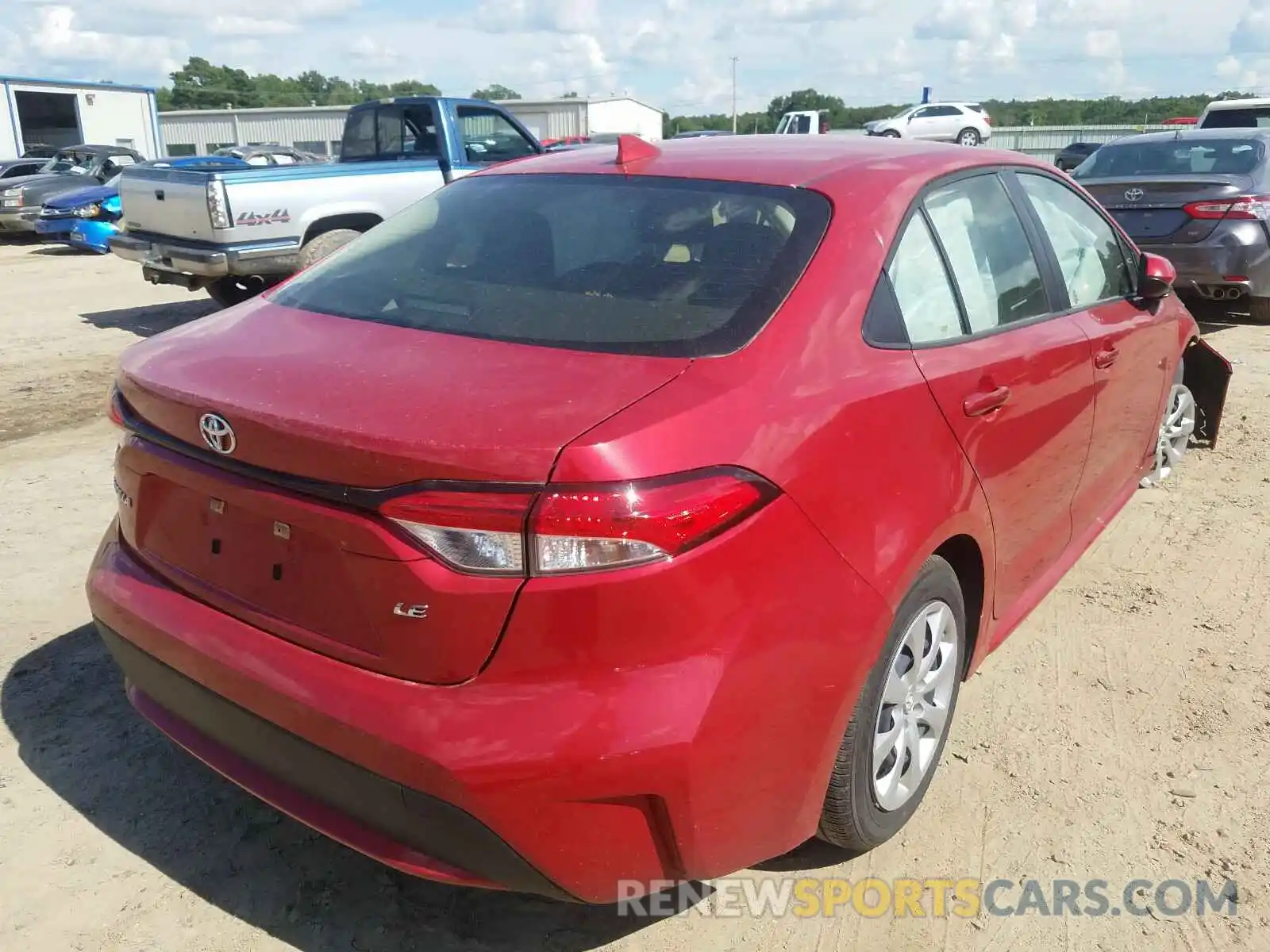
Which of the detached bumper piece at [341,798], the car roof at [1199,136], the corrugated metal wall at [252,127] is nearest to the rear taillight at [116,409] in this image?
the detached bumper piece at [341,798]

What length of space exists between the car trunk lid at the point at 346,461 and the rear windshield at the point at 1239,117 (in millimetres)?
17351

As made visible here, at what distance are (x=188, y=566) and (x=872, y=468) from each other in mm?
1552

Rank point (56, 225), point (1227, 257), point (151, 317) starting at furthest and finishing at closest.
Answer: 1. point (56, 225)
2. point (151, 317)
3. point (1227, 257)

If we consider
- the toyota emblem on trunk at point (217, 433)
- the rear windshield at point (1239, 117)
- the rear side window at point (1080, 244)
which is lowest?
the toyota emblem on trunk at point (217, 433)

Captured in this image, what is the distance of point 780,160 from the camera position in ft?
9.43

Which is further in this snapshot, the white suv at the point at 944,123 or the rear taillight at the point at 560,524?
the white suv at the point at 944,123

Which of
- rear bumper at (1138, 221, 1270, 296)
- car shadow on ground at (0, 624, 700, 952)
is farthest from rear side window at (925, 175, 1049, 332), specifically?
rear bumper at (1138, 221, 1270, 296)

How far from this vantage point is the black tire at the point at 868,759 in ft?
7.72

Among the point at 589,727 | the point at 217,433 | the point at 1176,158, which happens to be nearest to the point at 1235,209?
the point at 1176,158

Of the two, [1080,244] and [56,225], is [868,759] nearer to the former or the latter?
[1080,244]

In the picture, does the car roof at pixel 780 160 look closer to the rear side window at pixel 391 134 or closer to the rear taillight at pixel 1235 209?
the rear taillight at pixel 1235 209

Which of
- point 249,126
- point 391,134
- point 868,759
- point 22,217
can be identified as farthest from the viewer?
point 249,126

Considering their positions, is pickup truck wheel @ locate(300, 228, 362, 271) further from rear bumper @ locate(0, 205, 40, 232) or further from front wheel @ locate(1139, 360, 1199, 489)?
rear bumper @ locate(0, 205, 40, 232)

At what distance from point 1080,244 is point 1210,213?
16.8 ft
